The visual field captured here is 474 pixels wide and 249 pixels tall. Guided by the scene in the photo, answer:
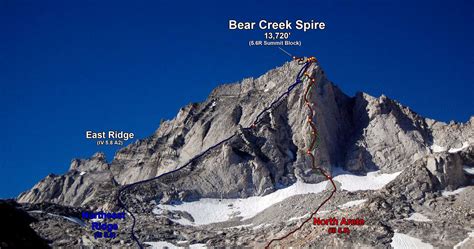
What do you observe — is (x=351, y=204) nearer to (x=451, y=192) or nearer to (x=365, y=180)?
(x=451, y=192)

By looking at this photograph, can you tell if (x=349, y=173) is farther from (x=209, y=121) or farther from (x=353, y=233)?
(x=353, y=233)

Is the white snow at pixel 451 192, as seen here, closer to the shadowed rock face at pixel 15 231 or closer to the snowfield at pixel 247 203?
the snowfield at pixel 247 203

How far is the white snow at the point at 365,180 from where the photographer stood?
16462 centimetres

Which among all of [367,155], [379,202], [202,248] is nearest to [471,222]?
[379,202]

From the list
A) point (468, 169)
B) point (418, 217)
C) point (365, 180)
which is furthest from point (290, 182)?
point (418, 217)

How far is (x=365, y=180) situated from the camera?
558ft

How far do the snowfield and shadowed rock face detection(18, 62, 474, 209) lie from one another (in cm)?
253

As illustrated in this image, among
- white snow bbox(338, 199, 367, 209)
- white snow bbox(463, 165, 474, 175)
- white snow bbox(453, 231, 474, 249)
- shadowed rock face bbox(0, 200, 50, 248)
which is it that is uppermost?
white snow bbox(463, 165, 474, 175)

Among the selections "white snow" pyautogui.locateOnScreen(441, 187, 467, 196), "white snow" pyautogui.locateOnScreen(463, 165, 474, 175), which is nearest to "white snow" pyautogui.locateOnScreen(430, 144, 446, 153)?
"white snow" pyautogui.locateOnScreen(463, 165, 474, 175)

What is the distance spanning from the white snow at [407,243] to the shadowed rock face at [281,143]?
49.7 metres

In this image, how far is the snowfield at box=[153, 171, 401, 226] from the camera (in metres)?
154

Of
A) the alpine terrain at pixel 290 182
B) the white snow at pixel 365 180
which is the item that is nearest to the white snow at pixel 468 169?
the alpine terrain at pixel 290 182

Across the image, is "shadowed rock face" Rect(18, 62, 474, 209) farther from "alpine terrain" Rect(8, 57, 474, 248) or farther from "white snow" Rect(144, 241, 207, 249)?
"white snow" Rect(144, 241, 207, 249)

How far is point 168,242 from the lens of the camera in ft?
435
